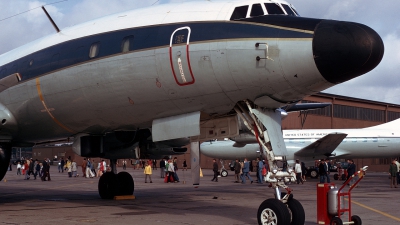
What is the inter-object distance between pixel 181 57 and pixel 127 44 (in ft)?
5.78

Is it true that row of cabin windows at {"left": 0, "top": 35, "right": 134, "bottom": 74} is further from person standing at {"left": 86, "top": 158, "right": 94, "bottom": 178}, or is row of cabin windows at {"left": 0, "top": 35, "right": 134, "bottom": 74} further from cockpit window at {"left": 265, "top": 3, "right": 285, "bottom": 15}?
person standing at {"left": 86, "top": 158, "right": 94, "bottom": 178}

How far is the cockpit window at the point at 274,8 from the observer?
11234mm

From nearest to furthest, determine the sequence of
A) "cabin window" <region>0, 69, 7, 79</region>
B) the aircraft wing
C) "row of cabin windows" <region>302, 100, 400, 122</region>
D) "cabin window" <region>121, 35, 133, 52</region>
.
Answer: "cabin window" <region>121, 35, 133, 52</region>
"cabin window" <region>0, 69, 7, 79</region>
the aircraft wing
"row of cabin windows" <region>302, 100, 400, 122</region>

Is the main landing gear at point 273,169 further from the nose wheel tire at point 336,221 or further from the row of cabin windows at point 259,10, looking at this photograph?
the row of cabin windows at point 259,10

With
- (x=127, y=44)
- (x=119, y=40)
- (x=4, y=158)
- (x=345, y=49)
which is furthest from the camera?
(x=4, y=158)

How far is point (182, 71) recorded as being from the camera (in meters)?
11.3

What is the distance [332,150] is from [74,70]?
3332cm

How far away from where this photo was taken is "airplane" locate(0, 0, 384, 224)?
10031 mm

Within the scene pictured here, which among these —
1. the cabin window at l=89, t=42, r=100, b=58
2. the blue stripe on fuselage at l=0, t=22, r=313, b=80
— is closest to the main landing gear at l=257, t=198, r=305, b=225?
the blue stripe on fuselage at l=0, t=22, r=313, b=80

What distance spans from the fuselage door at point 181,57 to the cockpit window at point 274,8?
5.86 ft

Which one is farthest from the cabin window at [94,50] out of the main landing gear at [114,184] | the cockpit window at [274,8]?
the main landing gear at [114,184]

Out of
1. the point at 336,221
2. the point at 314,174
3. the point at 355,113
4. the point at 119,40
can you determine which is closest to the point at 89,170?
the point at 314,174

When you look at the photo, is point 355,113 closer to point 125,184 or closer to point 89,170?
point 89,170

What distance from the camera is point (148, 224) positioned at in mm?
11984
